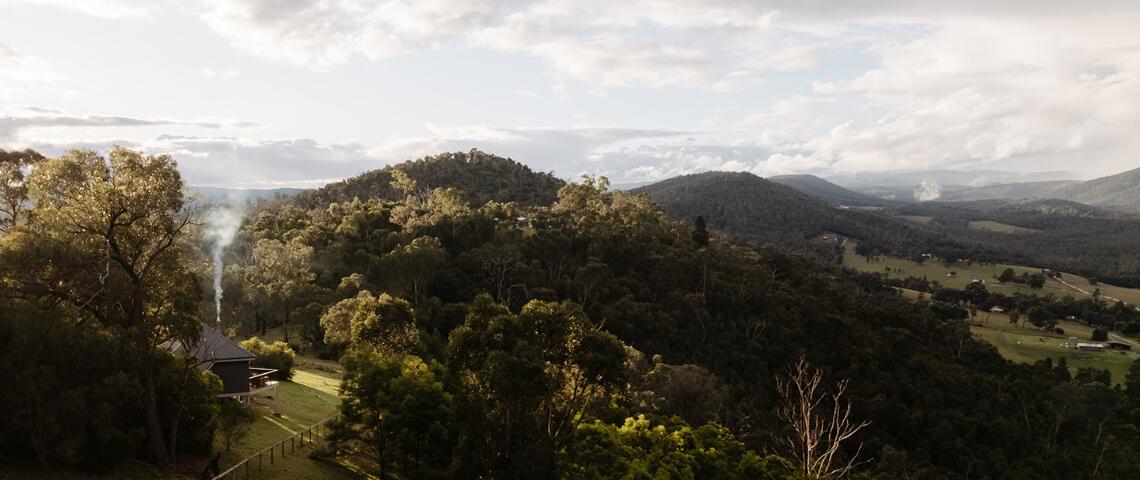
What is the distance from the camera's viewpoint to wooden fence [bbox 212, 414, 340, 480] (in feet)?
65.8

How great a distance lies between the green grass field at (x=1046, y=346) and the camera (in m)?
101

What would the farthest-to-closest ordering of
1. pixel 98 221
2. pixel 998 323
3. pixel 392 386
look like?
1. pixel 998 323
2. pixel 392 386
3. pixel 98 221

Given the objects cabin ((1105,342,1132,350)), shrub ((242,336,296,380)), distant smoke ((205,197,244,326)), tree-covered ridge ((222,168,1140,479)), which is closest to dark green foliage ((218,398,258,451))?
tree-covered ridge ((222,168,1140,479))

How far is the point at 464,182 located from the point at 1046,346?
113 metres

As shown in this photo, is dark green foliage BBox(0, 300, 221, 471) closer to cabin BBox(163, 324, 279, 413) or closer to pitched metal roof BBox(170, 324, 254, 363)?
pitched metal roof BBox(170, 324, 254, 363)

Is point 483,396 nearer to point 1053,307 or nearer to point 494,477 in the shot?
point 494,477

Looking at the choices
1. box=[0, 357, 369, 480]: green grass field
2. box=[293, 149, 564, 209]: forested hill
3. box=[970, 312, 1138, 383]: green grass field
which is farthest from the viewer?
box=[293, 149, 564, 209]: forested hill

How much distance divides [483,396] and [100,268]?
11.1m

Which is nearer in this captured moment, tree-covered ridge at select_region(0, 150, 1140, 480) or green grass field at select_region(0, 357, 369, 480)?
tree-covered ridge at select_region(0, 150, 1140, 480)

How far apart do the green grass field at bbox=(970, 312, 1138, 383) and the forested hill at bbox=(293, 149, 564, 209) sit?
85539mm

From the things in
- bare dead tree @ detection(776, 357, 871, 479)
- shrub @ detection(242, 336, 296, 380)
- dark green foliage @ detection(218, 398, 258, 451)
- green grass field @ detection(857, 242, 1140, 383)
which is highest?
dark green foliage @ detection(218, 398, 258, 451)

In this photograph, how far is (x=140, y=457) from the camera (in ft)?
62.7

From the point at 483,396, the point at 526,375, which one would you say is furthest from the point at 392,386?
the point at 526,375

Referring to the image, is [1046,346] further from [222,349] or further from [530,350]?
[222,349]
